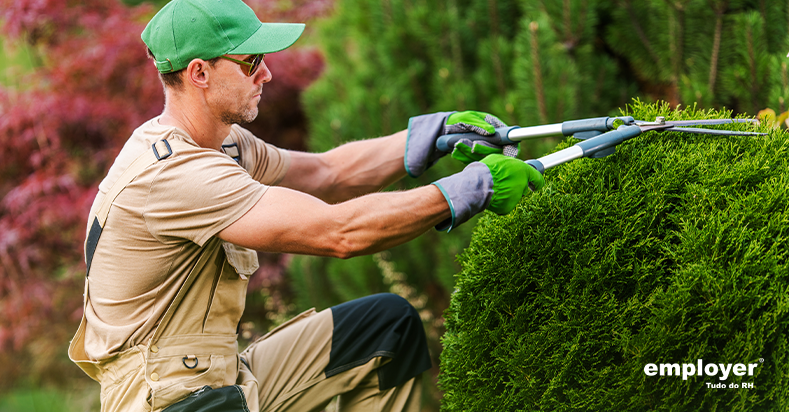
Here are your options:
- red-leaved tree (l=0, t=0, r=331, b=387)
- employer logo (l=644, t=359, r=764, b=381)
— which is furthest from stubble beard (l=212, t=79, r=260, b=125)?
red-leaved tree (l=0, t=0, r=331, b=387)

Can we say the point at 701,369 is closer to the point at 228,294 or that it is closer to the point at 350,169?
the point at 228,294

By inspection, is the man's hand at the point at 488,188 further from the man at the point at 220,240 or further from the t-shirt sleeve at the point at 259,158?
the t-shirt sleeve at the point at 259,158

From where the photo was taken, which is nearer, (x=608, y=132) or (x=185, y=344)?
(x=608, y=132)

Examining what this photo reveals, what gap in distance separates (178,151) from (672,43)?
2.80 meters

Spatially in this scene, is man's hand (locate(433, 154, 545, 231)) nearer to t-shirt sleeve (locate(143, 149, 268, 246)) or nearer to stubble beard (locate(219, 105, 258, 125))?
t-shirt sleeve (locate(143, 149, 268, 246))

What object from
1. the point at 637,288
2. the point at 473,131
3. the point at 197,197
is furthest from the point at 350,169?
the point at 637,288

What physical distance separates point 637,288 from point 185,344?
4.95 feet

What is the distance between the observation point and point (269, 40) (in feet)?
7.32

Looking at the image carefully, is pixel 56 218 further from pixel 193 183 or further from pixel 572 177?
pixel 572 177

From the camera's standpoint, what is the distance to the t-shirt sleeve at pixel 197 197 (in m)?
1.96

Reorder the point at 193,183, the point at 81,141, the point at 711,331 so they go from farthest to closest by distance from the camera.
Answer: the point at 81,141
the point at 193,183
the point at 711,331

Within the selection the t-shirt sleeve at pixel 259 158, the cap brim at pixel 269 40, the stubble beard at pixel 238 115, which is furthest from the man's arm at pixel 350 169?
the cap brim at pixel 269 40

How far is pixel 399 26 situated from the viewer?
177 inches

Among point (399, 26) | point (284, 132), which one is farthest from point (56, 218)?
point (399, 26)
